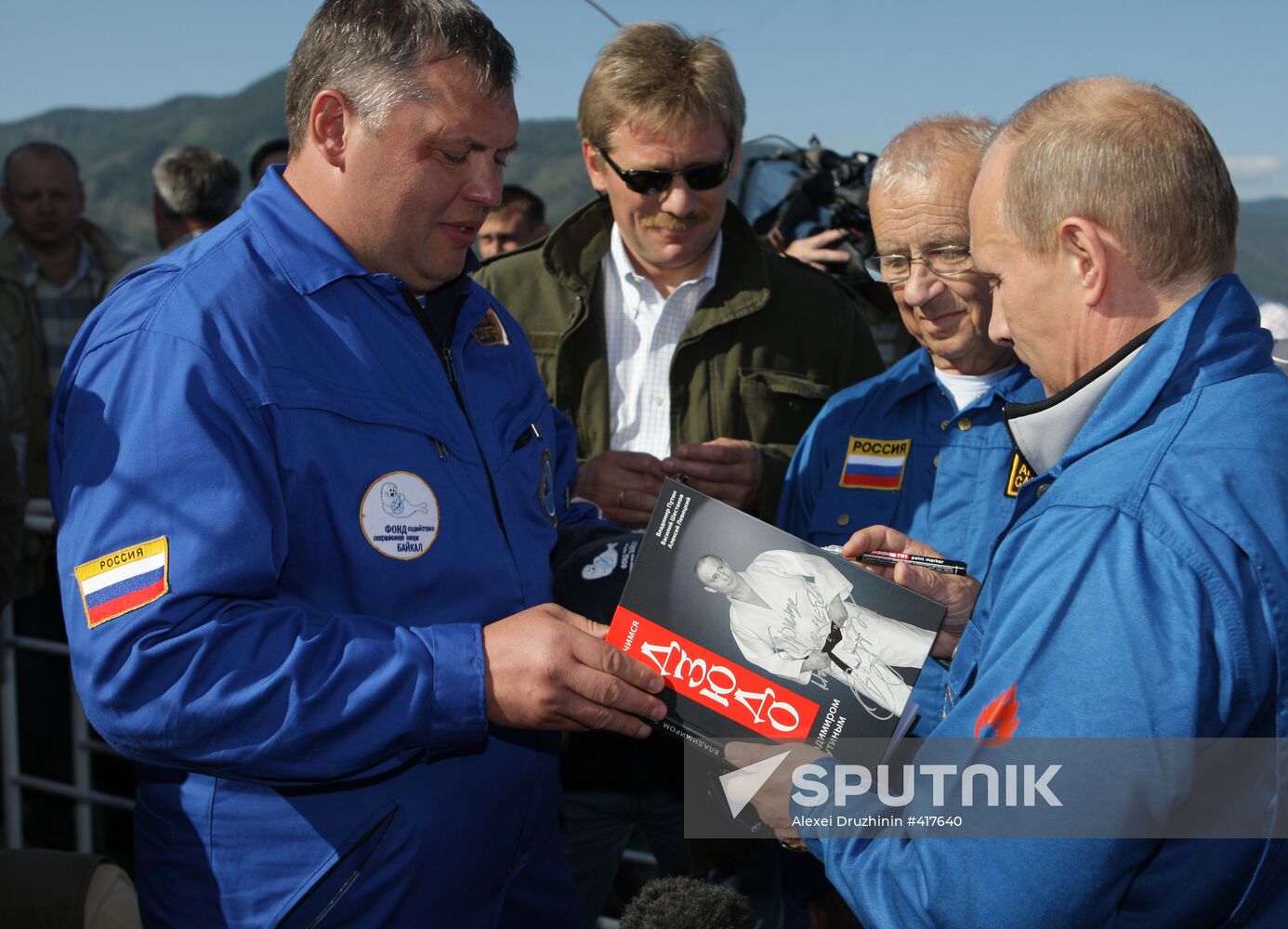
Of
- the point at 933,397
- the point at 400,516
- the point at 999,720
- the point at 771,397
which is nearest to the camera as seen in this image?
the point at 999,720

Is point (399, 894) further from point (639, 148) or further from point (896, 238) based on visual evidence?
point (639, 148)

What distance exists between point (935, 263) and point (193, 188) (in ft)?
13.8

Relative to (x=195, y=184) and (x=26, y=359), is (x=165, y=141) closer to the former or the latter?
(x=26, y=359)

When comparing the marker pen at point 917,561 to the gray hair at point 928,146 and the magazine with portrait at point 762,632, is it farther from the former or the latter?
the gray hair at point 928,146

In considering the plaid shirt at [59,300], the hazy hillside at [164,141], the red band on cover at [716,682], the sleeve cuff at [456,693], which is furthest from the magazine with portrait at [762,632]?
the hazy hillside at [164,141]

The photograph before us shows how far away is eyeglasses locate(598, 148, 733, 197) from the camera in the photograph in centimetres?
318

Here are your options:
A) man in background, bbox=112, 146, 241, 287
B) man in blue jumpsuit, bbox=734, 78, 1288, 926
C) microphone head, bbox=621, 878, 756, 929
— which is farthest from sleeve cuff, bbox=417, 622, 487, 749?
man in background, bbox=112, 146, 241, 287

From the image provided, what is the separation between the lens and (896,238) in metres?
2.63

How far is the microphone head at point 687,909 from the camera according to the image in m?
1.50

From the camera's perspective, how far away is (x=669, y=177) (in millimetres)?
3189

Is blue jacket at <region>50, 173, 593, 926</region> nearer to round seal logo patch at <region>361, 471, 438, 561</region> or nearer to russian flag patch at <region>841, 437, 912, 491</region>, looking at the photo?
round seal logo patch at <region>361, 471, 438, 561</region>

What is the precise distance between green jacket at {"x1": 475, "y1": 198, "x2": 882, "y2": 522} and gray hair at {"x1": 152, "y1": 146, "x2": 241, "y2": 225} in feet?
9.12

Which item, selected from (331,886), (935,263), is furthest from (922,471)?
(331,886)

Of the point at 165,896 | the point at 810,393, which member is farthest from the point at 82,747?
the point at 810,393
